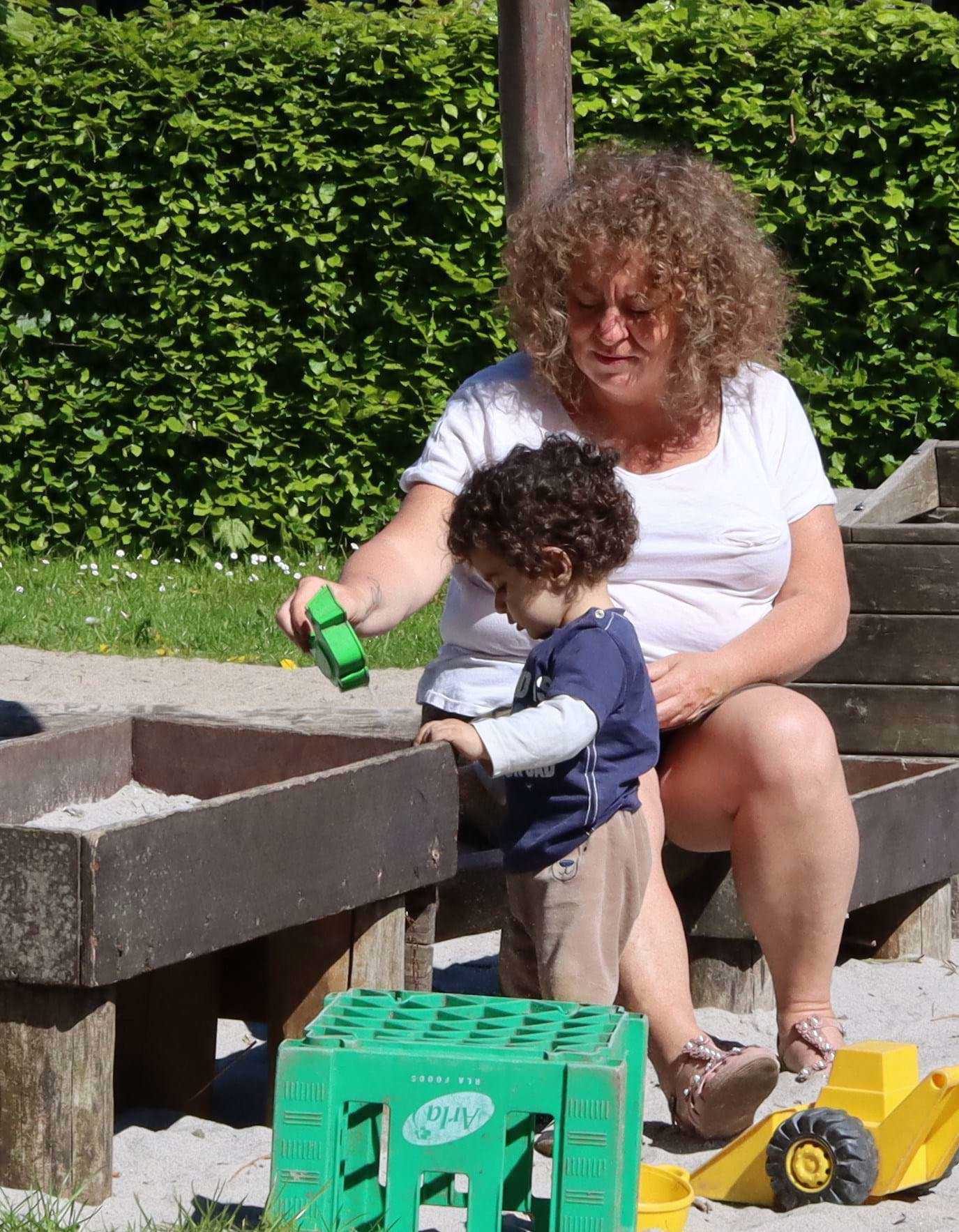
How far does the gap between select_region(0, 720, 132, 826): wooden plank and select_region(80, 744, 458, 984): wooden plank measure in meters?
0.55

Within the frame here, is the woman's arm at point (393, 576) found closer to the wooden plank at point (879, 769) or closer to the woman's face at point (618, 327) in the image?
the woman's face at point (618, 327)

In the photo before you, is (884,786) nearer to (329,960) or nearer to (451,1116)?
(329,960)

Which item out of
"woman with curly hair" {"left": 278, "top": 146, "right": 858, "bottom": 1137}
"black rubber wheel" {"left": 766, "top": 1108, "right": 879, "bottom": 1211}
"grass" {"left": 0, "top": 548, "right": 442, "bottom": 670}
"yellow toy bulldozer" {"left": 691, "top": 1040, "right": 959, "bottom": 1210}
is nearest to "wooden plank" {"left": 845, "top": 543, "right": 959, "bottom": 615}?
"woman with curly hair" {"left": 278, "top": 146, "right": 858, "bottom": 1137}

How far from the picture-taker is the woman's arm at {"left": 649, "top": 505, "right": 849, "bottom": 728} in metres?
2.60

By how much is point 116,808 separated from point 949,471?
319 centimetres

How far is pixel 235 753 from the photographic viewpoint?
273 cm

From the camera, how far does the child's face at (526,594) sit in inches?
92.0

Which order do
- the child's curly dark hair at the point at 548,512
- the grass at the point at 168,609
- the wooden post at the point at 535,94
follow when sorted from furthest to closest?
1. the grass at the point at 168,609
2. the wooden post at the point at 535,94
3. the child's curly dark hair at the point at 548,512

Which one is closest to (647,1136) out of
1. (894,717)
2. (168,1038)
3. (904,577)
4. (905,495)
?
(168,1038)

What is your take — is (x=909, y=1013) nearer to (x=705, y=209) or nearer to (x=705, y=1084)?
(x=705, y=1084)

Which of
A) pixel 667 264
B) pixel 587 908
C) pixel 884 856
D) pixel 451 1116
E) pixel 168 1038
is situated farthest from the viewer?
pixel 884 856

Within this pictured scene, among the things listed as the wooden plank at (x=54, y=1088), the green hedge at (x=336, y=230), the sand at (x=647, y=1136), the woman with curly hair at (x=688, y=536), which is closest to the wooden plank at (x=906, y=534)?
the woman with curly hair at (x=688, y=536)

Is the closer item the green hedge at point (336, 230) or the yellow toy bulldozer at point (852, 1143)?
the yellow toy bulldozer at point (852, 1143)

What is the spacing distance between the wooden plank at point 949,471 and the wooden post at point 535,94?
1.49 meters
